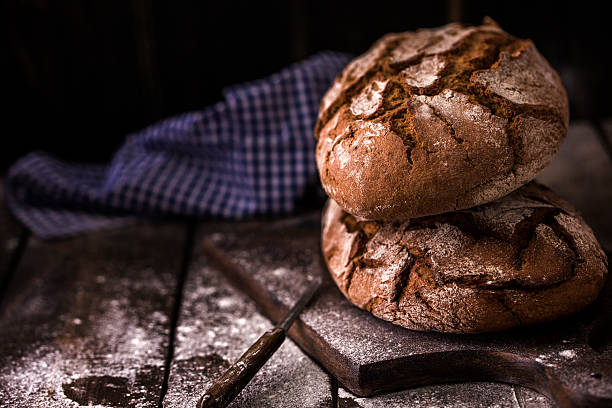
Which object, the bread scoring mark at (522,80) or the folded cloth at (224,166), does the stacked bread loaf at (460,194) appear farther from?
the folded cloth at (224,166)

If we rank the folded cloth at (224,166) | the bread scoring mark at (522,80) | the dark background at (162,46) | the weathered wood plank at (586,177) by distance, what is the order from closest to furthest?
the bread scoring mark at (522,80) → the weathered wood plank at (586,177) → the folded cloth at (224,166) → the dark background at (162,46)

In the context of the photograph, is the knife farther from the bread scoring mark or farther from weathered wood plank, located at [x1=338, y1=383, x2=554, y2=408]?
the bread scoring mark

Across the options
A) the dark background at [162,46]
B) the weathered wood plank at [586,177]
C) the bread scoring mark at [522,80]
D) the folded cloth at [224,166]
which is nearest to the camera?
the bread scoring mark at [522,80]

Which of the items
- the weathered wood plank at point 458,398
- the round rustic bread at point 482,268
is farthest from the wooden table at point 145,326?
the round rustic bread at point 482,268

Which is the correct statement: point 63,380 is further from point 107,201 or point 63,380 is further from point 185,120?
point 185,120

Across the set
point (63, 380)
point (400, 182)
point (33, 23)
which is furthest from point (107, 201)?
point (400, 182)

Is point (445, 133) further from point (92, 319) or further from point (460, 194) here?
point (92, 319)

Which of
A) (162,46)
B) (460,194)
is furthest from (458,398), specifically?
(162,46)
